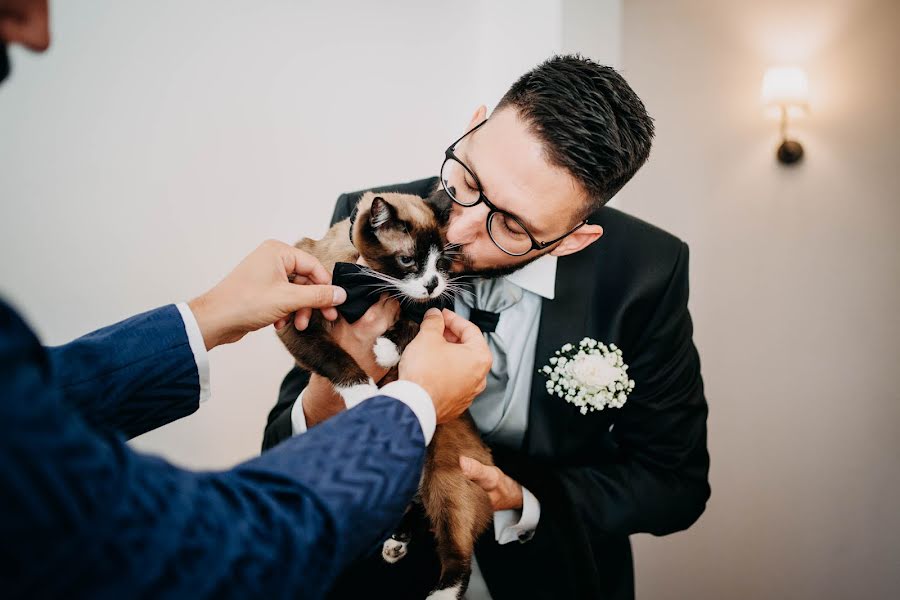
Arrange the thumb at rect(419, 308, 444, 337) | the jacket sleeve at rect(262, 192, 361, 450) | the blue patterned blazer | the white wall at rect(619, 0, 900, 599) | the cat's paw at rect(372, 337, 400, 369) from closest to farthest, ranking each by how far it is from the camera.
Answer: the blue patterned blazer, the thumb at rect(419, 308, 444, 337), the cat's paw at rect(372, 337, 400, 369), the jacket sleeve at rect(262, 192, 361, 450), the white wall at rect(619, 0, 900, 599)

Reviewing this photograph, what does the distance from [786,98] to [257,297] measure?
2270mm

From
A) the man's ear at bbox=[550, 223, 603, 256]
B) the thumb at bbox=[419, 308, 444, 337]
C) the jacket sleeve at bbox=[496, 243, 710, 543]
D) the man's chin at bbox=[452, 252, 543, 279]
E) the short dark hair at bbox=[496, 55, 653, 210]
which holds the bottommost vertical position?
the jacket sleeve at bbox=[496, 243, 710, 543]

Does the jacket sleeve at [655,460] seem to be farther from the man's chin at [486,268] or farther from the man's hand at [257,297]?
the man's hand at [257,297]

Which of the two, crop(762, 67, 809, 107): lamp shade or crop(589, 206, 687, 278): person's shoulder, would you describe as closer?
crop(589, 206, 687, 278): person's shoulder

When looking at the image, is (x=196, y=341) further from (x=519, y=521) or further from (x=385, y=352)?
(x=519, y=521)

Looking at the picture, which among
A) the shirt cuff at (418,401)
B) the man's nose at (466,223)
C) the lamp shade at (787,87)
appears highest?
the lamp shade at (787,87)

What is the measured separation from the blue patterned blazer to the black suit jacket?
0.92 m

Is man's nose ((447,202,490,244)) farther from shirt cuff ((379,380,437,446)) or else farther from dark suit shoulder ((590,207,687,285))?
shirt cuff ((379,380,437,446))

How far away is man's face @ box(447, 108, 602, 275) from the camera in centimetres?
138

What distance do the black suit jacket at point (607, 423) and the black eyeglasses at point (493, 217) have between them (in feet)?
0.63

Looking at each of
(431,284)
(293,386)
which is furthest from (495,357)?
(293,386)

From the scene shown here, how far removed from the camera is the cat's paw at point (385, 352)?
1483 mm

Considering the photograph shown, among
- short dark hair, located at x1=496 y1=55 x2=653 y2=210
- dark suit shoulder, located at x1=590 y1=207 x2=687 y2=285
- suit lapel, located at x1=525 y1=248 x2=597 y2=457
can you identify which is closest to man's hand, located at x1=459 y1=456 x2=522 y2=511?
suit lapel, located at x1=525 y1=248 x2=597 y2=457

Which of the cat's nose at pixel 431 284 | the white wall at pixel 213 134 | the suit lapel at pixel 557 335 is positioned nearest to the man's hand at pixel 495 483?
the suit lapel at pixel 557 335
